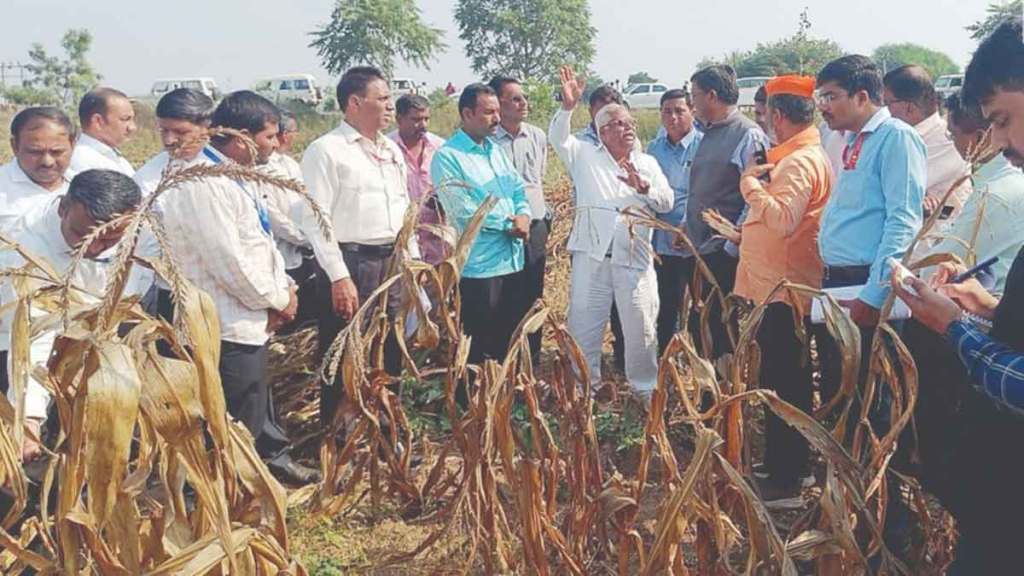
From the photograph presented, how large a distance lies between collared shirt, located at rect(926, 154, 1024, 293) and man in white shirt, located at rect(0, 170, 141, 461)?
6.96ft

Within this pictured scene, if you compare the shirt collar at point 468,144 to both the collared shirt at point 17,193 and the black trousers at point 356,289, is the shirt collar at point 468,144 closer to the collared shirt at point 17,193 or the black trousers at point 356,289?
the black trousers at point 356,289

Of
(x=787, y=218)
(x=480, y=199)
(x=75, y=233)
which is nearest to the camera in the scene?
(x=75, y=233)

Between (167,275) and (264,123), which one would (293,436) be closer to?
(264,123)

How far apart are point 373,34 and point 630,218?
123ft

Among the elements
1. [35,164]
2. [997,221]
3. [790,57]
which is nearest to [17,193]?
[35,164]

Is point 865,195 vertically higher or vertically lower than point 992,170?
lower

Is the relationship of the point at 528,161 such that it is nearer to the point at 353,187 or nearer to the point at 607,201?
the point at 607,201

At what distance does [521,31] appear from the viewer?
47.2 metres

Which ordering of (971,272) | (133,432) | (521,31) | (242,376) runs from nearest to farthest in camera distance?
(133,432) < (971,272) < (242,376) < (521,31)

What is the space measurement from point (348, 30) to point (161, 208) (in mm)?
38147

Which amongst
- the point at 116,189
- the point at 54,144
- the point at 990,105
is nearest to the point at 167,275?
the point at 116,189

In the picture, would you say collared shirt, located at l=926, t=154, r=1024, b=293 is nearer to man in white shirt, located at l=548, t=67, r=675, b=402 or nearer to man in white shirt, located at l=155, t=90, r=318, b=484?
man in white shirt, located at l=548, t=67, r=675, b=402

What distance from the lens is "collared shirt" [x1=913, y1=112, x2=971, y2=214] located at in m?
3.33

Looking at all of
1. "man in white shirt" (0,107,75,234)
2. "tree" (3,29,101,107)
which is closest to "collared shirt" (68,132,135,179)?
"man in white shirt" (0,107,75,234)
